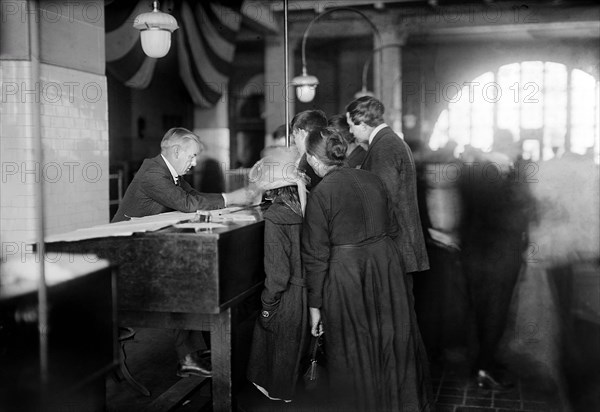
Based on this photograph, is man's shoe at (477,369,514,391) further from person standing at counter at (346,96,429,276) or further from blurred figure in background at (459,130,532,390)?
person standing at counter at (346,96,429,276)

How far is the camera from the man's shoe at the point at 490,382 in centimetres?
460

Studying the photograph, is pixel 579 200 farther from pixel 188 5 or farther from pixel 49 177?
pixel 49 177

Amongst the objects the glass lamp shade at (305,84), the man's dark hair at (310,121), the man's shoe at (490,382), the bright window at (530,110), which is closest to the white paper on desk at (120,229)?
the man's dark hair at (310,121)

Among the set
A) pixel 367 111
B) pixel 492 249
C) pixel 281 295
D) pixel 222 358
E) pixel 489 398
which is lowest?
pixel 489 398

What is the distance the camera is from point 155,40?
18.1 feet

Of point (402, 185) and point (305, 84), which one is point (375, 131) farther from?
point (305, 84)

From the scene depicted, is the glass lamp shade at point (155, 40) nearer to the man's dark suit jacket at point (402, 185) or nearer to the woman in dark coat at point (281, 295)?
the man's dark suit jacket at point (402, 185)

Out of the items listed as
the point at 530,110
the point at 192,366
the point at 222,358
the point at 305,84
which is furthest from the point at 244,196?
the point at 530,110

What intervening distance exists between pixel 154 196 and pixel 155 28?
169 centimetres

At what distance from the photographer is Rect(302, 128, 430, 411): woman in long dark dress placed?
144 inches

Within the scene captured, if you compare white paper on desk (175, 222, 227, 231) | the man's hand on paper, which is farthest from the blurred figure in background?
white paper on desk (175, 222, 227, 231)

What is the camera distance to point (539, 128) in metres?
15.8

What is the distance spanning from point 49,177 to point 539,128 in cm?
1251

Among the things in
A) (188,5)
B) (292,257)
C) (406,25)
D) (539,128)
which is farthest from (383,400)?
(539,128)
